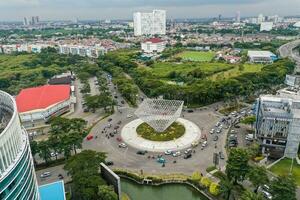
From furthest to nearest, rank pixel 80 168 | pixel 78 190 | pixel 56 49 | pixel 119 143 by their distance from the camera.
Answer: pixel 56 49, pixel 119 143, pixel 80 168, pixel 78 190

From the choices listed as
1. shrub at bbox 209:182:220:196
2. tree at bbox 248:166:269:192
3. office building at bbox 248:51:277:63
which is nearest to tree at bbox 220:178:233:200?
shrub at bbox 209:182:220:196

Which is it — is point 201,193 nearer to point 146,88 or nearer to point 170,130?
point 170,130

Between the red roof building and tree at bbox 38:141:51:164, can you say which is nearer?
tree at bbox 38:141:51:164

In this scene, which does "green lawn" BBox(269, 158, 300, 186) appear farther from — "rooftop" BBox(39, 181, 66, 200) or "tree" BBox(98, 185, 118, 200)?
"rooftop" BBox(39, 181, 66, 200)

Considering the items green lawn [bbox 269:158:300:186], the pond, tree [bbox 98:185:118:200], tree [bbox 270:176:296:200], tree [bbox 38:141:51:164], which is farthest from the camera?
tree [bbox 38:141:51:164]

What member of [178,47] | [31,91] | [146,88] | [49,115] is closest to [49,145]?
[49,115]

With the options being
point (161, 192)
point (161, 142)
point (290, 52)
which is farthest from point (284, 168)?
point (290, 52)
